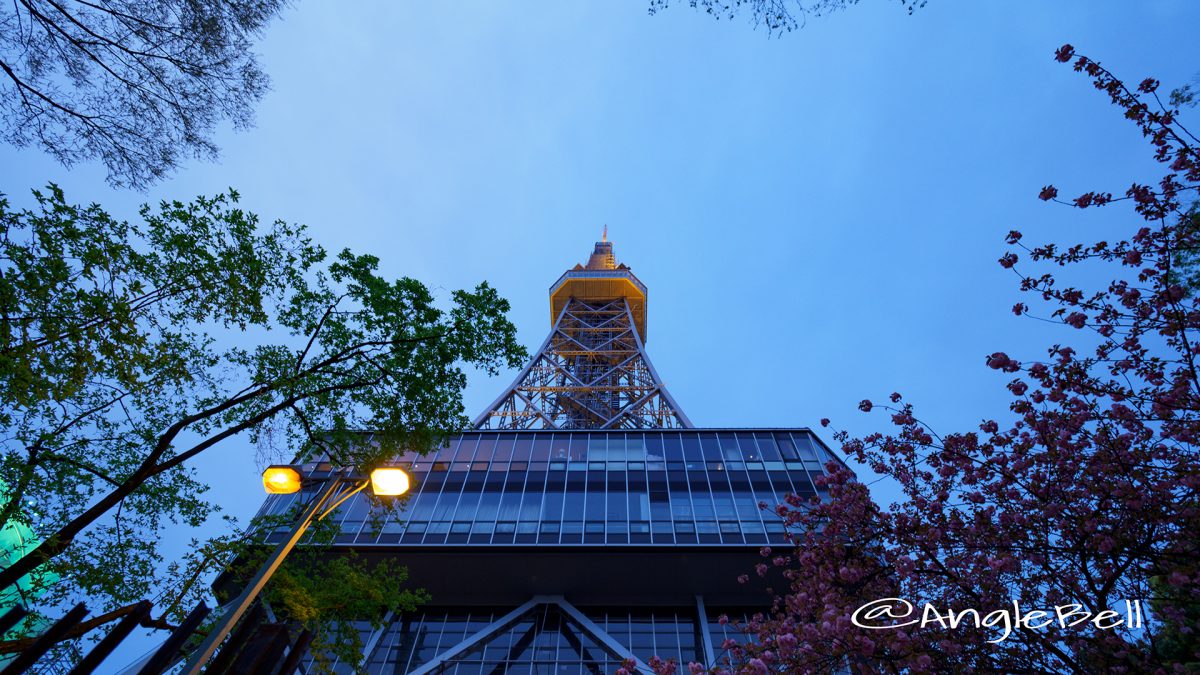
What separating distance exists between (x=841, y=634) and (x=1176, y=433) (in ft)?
15.3

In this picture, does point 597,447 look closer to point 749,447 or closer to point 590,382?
point 749,447

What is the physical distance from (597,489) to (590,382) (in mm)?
28041

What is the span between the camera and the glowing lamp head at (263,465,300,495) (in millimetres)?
6340

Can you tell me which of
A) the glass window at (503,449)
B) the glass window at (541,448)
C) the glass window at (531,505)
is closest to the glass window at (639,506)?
the glass window at (531,505)

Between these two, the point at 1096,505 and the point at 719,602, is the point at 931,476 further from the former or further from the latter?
the point at 719,602

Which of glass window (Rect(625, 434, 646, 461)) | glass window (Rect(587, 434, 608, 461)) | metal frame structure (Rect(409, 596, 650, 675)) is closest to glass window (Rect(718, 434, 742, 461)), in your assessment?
glass window (Rect(625, 434, 646, 461))

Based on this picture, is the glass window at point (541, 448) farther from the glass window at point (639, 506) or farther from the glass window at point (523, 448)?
the glass window at point (639, 506)

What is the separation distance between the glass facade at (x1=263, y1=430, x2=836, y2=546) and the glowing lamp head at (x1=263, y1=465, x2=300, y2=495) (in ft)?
35.8

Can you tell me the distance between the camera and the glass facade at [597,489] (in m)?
18.8

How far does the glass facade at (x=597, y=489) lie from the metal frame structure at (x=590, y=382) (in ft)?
26.0

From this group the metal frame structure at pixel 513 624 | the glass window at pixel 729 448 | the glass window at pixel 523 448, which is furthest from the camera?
the glass window at pixel 523 448

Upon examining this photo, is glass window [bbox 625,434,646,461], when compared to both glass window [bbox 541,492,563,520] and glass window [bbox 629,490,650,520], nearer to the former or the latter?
glass window [bbox 629,490,650,520]

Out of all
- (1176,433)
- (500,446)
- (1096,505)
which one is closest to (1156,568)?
(1096,505)

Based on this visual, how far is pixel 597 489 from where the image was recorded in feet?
68.5
